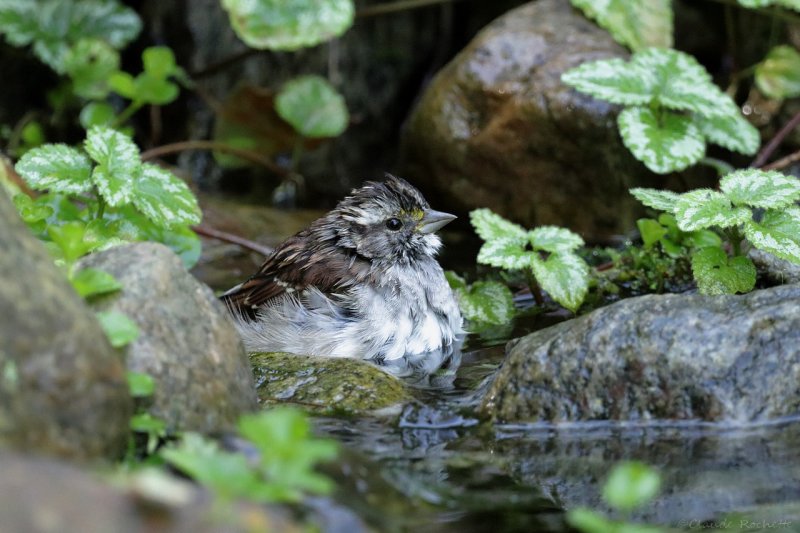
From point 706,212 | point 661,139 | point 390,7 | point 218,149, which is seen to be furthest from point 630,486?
point 390,7

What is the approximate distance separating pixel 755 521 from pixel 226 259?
460 cm

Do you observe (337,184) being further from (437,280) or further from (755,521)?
(755,521)

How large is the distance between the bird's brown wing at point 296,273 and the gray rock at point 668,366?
60.7 inches

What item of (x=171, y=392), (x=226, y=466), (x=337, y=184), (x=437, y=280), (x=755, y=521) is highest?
(x=226, y=466)

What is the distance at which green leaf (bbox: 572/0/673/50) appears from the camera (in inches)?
284

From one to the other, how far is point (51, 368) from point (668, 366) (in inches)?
91.9

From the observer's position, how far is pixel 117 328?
119 inches

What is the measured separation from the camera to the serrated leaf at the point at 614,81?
6051mm

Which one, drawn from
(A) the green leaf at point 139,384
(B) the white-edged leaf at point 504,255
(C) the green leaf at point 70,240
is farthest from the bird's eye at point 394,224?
(A) the green leaf at point 139,384

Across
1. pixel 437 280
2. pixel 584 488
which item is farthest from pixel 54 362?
pixel 437 280

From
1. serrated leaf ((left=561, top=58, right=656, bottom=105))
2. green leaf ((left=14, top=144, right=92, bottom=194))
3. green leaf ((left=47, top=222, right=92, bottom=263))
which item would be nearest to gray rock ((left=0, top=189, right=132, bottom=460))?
green leaf ((left=47, top=222, right=92, bottom=263))

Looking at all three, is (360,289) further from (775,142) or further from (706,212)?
(775,142)

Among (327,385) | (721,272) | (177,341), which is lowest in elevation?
(327,385)

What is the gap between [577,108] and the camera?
688cm
